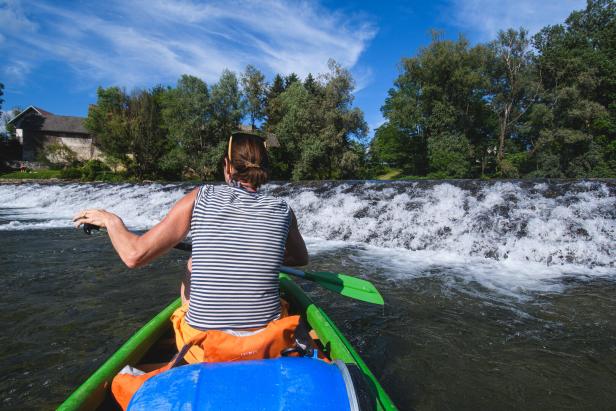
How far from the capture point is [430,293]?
498 centimetres

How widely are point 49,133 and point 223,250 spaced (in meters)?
54.2

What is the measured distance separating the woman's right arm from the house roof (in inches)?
2027

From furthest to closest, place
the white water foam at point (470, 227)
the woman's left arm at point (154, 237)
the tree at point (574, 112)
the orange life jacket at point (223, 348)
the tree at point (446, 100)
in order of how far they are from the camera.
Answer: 1. the tree at point (446, 100)
2. the tree at point (574, 112)
3. the white water foam at point (470, 227)
4. the woman's left arm at point (154, 237)
5. the orange life jacket at point (223, 348)

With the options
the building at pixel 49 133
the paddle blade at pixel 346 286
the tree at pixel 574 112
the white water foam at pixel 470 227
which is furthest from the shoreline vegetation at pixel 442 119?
the paddle blade at pixel 346 286

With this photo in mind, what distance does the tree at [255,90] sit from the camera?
42.2 m

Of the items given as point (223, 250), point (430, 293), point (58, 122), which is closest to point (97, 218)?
point (223, 250)

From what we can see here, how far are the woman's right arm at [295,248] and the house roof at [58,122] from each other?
51494 mm

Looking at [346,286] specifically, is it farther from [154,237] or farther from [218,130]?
[218,130]

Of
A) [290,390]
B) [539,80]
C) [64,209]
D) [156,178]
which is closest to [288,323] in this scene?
[290,390]

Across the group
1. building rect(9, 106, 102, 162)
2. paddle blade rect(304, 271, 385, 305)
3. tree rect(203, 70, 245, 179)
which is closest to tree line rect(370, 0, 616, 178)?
tree rect(203, 70, 245, 179)

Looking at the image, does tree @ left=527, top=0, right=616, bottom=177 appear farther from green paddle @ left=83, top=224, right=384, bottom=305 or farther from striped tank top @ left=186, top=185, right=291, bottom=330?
striped tank top @ left=186, top=185, right=291, bottom=330

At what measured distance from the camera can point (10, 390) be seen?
2.69 m

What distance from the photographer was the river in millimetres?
2902

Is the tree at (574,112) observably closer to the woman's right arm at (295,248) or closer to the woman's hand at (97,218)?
the woman's right arm at (295,248)
